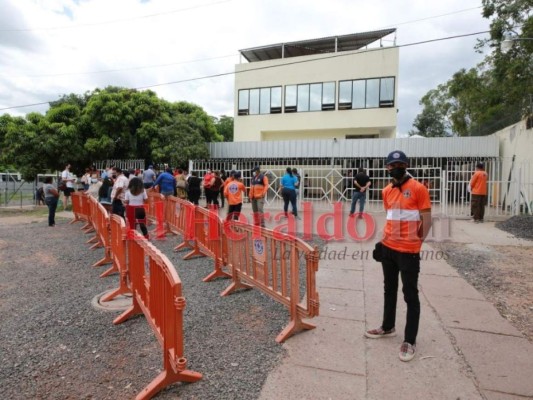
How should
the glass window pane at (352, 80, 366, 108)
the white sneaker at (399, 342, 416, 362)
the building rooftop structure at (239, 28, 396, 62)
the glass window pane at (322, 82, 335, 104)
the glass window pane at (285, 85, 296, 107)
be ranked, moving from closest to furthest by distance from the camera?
1. the white sneaker at (399, 342, 416, 362)
2. the glass window pane at (352, 80, 366, 108)
3. the glass window pane at (322, 82, 335, 104)
4. the building rooftop structure at (239, 28, 396, 62)
5. the glass window pane at (285, 85, 296, 107)

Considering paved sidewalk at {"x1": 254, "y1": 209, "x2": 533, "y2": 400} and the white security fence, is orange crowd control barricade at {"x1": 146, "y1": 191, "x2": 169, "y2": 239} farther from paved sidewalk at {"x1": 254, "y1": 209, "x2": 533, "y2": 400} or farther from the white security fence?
the white security fence

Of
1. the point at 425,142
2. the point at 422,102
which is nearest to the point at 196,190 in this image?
the point at 425,142

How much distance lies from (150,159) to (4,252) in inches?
537

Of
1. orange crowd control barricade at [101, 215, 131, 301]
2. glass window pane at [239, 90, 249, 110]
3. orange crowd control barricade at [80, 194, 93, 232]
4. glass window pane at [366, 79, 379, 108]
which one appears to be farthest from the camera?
glass window pane at [239, 90, 249, 110]

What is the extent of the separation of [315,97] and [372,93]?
3.68 metres

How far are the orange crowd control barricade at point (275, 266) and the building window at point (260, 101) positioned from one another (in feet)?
69.9

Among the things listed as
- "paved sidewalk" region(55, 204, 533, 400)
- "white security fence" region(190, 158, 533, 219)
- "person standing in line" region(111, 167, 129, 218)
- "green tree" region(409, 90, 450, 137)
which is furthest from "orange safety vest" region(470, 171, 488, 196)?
"green tree" region(409, 90, 450, 137)

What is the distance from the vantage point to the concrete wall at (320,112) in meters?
23.1

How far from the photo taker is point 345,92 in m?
24.0

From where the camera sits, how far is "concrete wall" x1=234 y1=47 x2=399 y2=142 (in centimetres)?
2308

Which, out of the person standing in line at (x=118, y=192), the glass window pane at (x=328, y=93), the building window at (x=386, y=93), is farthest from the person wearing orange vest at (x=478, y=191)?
the glass window pane at (x=328, y=93)

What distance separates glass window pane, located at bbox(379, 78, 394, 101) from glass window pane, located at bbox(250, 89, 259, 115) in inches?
328

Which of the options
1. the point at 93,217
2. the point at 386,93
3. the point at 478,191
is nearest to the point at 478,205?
the point at 478,191

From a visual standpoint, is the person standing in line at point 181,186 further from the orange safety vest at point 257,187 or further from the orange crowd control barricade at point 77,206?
the orange safety vest at point 257,187
